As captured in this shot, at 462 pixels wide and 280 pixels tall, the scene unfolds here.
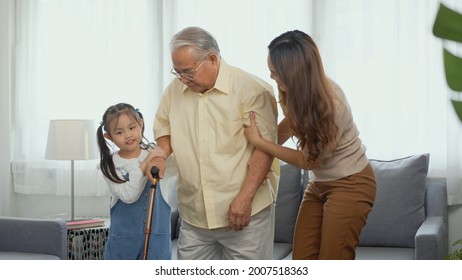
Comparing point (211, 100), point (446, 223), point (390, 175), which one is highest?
point (211, 100)

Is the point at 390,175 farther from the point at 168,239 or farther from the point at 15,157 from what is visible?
the point at 15,157

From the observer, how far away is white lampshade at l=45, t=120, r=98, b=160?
15.6 feet

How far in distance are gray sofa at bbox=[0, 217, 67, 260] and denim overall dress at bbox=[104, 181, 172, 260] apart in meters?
1.15

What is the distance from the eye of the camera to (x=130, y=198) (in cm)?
294

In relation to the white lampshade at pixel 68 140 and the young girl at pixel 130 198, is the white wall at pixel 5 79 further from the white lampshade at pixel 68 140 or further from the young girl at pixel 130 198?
the young girl at pixel 130 198

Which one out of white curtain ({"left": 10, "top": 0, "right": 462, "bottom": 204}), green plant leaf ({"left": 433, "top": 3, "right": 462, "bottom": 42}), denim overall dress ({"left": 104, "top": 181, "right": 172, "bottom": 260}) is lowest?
denim overall dress ({"left": 104, "top": 181, "right": 172, "bottom": 260})

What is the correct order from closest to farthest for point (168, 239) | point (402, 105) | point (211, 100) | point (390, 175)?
point (211, 100) < point (168, 239) < point (390, 175) < point (402, 105)

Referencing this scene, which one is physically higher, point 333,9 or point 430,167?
point 333,9

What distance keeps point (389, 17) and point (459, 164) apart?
1.00 metres

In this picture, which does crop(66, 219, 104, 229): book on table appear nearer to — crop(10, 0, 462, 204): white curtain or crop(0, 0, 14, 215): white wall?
crop(10, 0, 462, 204): white curtain

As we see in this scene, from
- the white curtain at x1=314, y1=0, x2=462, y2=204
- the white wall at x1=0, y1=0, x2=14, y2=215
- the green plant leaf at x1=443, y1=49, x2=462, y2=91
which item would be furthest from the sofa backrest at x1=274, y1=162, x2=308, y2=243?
the green plant leaf at x1=443, y1=49, x2=462, y2=91

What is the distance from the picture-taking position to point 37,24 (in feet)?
18.1

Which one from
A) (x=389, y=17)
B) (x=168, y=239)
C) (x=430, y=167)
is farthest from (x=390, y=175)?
(x=168, y=239)

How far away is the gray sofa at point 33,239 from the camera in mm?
4094
